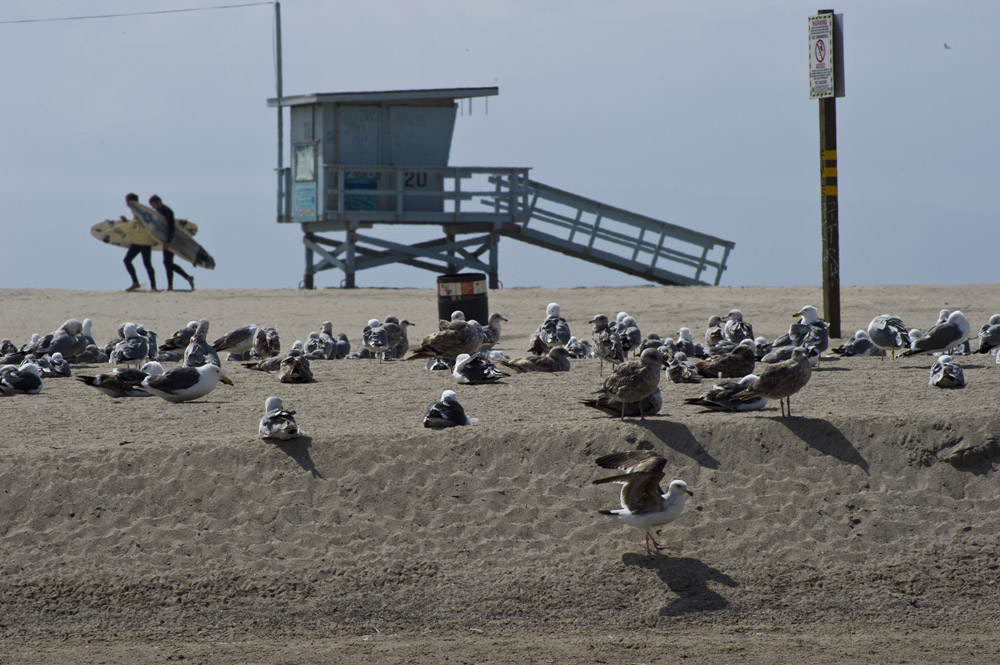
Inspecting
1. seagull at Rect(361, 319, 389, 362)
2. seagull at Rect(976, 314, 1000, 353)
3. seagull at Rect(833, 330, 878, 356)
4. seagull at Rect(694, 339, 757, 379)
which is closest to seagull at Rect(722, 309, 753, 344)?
seagull at Rect(833, 330, 878, 356)

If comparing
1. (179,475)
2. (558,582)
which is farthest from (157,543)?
(558,582)

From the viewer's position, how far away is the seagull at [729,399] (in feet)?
32.8

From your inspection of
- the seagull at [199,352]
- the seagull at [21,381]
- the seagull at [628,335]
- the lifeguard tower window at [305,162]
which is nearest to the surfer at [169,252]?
the lifeguard tower window at [305,162]

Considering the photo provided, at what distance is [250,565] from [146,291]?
1829 cm

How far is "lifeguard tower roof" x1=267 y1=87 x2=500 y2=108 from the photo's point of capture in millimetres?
26125

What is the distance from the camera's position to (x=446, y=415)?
32.3 feet

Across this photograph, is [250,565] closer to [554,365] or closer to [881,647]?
[881,647]

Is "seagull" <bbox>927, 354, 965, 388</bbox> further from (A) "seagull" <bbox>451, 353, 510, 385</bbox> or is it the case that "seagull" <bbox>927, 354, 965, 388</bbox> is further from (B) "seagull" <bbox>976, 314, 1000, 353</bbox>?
(A) "seagull" <bbox>451, 353, 510, 385</bbox>

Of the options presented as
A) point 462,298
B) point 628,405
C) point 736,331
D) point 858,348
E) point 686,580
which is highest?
point 462,298

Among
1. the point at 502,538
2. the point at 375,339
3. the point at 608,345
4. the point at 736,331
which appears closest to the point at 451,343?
the point at 375,339

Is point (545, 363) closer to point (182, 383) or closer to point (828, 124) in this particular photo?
point (182, 383)

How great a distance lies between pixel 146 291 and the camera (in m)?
25.6

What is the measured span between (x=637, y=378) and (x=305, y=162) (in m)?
19.5

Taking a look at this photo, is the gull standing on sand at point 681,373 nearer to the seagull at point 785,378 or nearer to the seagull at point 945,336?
the seagull at point 785,378
